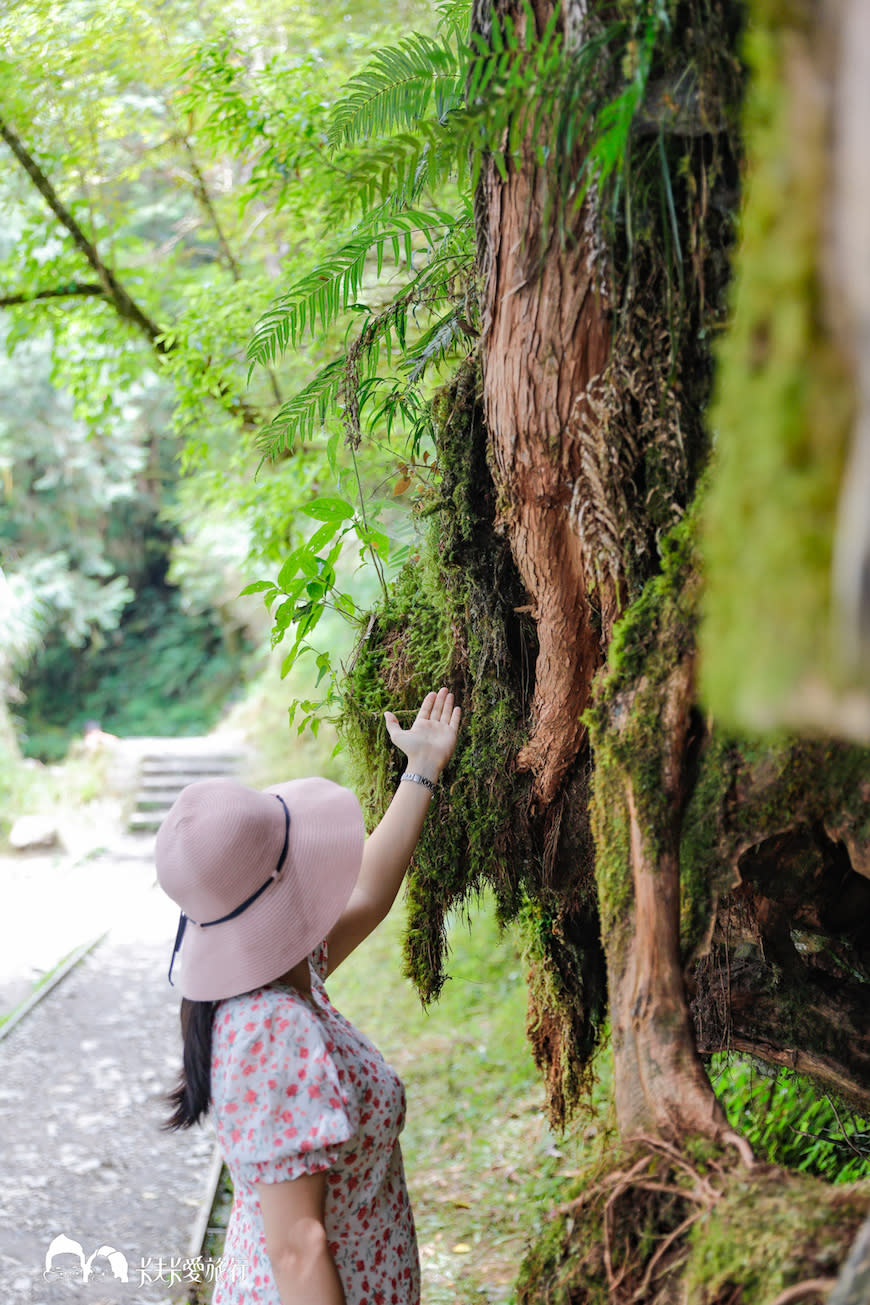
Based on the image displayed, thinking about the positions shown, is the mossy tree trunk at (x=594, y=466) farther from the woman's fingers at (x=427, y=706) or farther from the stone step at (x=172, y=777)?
the stone step at (x=172, y=777)

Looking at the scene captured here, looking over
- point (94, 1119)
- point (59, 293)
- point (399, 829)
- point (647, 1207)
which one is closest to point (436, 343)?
point (399, 829)

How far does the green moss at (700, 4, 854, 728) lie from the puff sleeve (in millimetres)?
1023

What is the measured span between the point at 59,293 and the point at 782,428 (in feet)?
16.7

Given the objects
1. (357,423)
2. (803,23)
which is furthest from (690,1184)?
(357,423)

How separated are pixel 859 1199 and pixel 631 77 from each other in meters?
1.41

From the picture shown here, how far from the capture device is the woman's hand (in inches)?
82.8

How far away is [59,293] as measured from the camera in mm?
4980

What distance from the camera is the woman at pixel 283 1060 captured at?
1.48m

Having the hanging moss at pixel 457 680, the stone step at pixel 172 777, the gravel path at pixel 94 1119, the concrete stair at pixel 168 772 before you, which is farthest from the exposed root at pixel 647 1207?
the stone step at pixel 172 777

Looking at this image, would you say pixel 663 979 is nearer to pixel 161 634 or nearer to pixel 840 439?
pixel 840 439

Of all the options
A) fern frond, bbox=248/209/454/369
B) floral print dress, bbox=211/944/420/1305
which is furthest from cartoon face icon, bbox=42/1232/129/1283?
fern frond, bbox=248/209/454/369

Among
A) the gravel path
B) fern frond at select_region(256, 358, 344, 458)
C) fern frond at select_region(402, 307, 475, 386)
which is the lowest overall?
the gravel path

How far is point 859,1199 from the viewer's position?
3.69 ft

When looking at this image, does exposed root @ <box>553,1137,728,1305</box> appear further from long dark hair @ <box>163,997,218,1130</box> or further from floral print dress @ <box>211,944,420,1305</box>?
long dark hair @ <box>163,997,218,1130</box>
